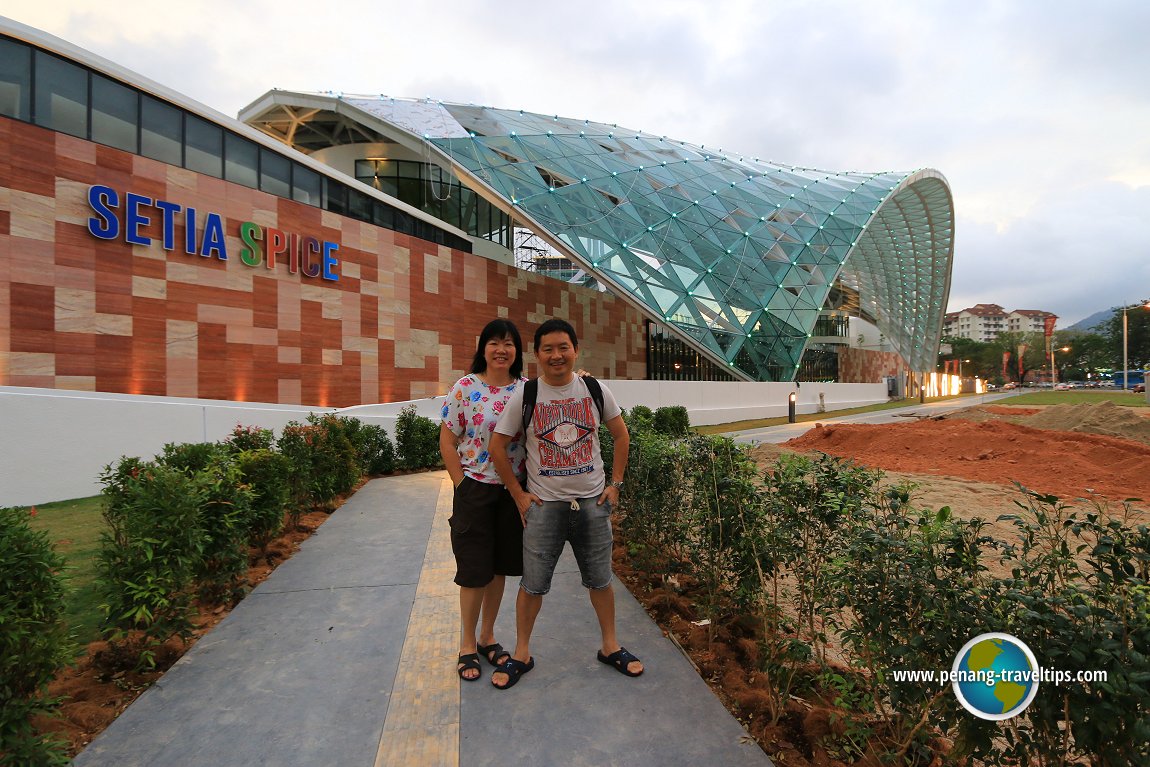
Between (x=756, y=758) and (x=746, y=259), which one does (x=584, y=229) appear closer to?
(x=746, y=259)

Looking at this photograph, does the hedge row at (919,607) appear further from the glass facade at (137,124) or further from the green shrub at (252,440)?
the glass facade at (137,124)

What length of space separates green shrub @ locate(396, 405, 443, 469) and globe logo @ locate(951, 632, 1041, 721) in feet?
31.7

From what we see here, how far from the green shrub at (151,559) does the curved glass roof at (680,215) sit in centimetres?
1702

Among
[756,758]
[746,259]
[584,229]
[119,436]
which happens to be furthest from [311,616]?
[746,259]

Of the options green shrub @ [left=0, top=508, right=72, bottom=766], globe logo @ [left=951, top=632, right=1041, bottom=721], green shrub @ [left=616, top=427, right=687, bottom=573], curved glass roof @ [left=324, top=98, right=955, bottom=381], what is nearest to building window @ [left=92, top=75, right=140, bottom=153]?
curved glass roof @ [left=324, top=98, right=955, bottom=381]

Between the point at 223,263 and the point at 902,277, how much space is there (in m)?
52.9

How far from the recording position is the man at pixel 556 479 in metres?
2.72

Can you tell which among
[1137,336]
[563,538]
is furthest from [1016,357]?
[563,538]

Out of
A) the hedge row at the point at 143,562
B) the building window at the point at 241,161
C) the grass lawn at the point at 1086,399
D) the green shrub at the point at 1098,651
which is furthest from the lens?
the grass lawn at the point at 1086,399

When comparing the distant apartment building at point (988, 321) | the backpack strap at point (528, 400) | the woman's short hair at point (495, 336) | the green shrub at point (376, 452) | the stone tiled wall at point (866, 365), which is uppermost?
the distant apartment building at point (988, 321)

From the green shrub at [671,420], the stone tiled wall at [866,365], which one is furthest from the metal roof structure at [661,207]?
the stone tiled wall at [866,365]

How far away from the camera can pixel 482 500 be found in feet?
9.55

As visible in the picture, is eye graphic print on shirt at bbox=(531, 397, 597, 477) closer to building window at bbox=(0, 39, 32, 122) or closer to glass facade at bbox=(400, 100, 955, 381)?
building window at bbox=(0, 39, 32, 122)

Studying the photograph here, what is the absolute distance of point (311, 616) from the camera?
11.8 ft
